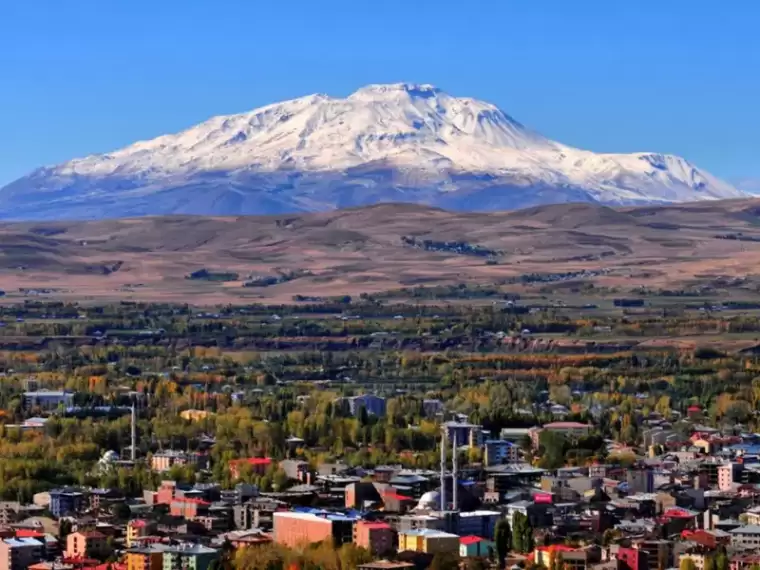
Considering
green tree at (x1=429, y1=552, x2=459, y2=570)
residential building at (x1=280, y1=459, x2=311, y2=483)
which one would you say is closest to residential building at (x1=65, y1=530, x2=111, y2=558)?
green tree at (x1=429, y1=552, x2=459, y2=570)

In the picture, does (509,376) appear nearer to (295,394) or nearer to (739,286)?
(295,394)

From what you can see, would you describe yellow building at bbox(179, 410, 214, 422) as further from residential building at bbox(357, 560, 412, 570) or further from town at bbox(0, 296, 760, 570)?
residential building at bbox(357, 560, 412, 570)

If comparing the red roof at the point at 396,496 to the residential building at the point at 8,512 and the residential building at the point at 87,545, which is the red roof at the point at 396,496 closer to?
the residential building at the point at 8,512

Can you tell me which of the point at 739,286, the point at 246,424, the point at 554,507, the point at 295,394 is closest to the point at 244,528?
the point at 554,507

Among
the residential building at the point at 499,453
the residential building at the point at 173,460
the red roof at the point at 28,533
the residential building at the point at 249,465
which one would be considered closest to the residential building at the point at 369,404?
the residential building at the point at 499,453

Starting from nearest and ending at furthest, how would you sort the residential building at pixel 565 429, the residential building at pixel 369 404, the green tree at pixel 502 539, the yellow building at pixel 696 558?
the yellow building at pixel 696 558 < the green tree at pixel 502 539 < the residential building at pixel 565 429 < the residential building at pixel 369 404
